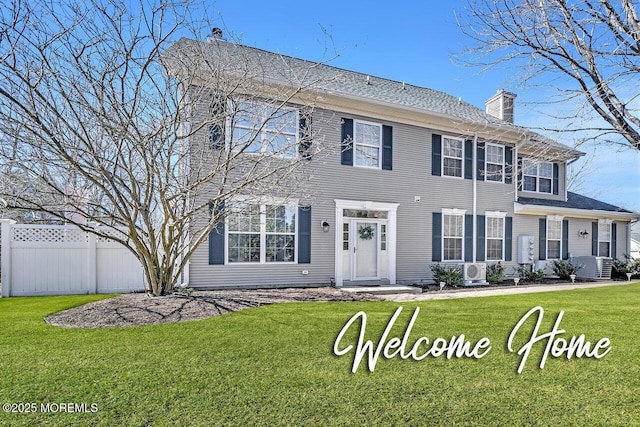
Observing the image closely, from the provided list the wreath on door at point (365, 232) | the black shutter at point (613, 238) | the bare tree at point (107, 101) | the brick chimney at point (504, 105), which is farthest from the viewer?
the black shutter at point (613, 238)

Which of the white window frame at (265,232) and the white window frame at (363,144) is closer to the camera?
the white window frame at (265,232)

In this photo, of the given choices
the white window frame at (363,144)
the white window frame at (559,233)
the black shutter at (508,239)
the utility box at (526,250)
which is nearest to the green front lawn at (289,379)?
the white window frame at (363,144)

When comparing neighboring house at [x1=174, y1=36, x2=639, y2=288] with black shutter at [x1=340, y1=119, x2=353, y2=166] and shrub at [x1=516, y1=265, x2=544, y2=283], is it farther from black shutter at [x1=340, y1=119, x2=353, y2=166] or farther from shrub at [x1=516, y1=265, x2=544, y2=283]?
shrub at [x1=516, y1=265, x2=544, y2=283]

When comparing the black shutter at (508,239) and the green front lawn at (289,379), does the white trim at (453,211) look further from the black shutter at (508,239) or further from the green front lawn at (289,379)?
the green front lawn at (289,379)

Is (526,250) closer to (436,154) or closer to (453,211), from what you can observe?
(453,211)

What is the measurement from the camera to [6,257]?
7801 mm

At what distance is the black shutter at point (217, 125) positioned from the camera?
22.9 feet

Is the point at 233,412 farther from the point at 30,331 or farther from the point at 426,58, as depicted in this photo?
the point at 426,58

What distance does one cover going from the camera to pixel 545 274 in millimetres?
13812

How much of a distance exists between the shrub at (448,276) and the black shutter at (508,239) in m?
2.85

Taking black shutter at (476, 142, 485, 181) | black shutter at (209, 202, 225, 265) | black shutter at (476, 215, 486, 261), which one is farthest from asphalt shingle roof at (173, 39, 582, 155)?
black shutter at (209, 202, 225, 265)

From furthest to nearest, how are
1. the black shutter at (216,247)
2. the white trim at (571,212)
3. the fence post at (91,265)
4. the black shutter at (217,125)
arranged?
the white trim at (571,212) < the black shutter at (216,247) < the fence post at (91,265) < the black shutter at (217,125)

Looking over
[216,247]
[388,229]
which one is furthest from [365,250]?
[216,247]

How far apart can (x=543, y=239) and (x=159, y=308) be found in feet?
42.9
